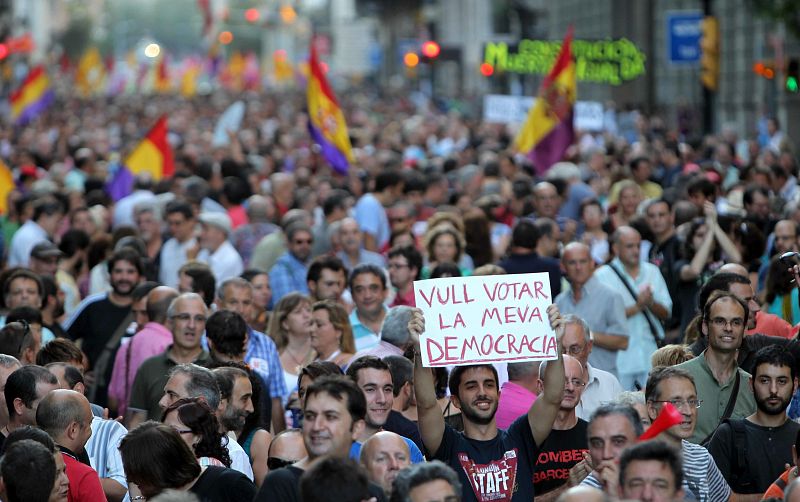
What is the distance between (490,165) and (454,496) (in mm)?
13598

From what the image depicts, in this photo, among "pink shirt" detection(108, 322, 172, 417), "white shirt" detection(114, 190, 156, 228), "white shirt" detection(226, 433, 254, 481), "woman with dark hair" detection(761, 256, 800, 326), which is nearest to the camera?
"white shirt" detection(226, 433, 254, 481)

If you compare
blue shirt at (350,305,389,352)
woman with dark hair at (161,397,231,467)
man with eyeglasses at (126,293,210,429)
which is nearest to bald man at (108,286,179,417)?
man with eyeglasses at (126,293,210,429)

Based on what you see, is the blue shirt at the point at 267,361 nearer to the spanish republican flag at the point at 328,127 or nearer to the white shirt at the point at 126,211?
the white shirt at the point at 126,211

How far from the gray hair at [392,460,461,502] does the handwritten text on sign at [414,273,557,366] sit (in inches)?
51.5

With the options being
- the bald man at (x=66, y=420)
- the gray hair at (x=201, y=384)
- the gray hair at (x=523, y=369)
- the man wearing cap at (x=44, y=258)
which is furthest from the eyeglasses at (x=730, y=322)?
the man wearing cap at (x=44, y=258)

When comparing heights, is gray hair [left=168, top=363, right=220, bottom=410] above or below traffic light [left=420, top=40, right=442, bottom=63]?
below

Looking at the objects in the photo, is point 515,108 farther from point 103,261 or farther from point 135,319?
point 135,319

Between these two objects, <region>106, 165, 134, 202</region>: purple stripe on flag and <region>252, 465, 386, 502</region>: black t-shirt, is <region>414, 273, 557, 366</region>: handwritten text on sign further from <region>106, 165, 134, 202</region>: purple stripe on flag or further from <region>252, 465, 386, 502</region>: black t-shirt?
<region>106, 165, 134, 202</region>: purple stripe on flag

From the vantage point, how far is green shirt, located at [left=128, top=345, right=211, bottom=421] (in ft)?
29.1

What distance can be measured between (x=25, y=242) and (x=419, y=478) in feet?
31.2

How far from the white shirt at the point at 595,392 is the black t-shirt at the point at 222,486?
2.53m

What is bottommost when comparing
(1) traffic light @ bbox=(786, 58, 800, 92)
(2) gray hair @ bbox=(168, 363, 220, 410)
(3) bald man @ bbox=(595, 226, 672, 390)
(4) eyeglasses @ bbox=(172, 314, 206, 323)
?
(3) bald man @ bbox=(595, 226, 672, 390)

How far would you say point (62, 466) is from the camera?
20.7ft

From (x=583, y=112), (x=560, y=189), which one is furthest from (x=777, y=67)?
(x=560, y=189)
